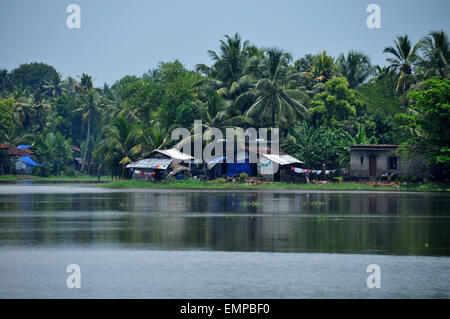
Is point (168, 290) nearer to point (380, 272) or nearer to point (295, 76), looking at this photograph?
point (380, 272)

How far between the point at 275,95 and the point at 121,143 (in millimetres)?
14071

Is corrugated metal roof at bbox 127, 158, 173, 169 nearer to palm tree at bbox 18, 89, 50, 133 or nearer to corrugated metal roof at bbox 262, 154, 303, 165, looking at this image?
corrugated metal roof at bbox 262, 154, 303, 165

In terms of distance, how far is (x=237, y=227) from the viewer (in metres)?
18.1

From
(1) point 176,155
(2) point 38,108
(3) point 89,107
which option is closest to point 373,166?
(1) point 176,155

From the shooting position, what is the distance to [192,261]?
12359 millimetres

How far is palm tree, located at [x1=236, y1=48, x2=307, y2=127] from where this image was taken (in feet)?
168

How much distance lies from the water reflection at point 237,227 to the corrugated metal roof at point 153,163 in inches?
835

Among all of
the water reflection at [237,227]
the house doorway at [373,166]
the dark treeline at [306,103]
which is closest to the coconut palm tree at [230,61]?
the dark treeline at [306,103]

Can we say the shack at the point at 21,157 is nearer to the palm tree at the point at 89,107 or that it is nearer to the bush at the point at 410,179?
the palm tree at the point at 89,107

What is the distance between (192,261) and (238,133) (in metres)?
37.5

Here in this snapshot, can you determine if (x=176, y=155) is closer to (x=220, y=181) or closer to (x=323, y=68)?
(x=220, y=181)

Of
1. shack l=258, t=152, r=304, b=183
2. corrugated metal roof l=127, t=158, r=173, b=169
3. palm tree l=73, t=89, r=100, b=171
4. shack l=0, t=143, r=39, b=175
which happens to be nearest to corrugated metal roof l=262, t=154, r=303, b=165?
shack l=258, t=152, r=304, b=183

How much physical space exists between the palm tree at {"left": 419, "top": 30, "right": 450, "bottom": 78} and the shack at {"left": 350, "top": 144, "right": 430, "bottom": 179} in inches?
334
